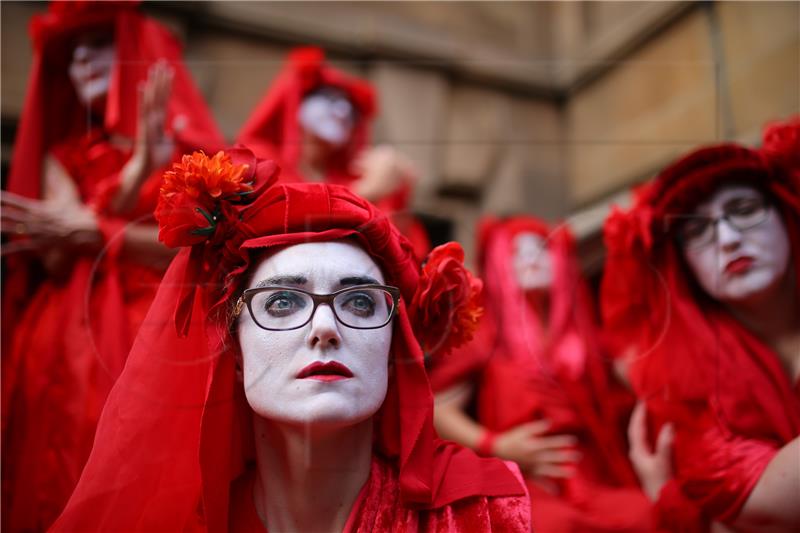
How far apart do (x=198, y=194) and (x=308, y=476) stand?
1.85 feet

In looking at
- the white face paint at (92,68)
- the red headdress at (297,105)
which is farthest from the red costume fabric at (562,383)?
the white face paint at (92,68)

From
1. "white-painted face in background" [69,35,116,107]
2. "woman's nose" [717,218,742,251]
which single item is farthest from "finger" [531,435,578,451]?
"white-painted face in background" [69,35,116,107]

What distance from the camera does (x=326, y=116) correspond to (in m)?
3.40

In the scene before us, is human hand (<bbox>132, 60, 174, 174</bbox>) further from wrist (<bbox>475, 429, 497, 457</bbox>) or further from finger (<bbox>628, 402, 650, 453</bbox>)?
finger (<bbox>628, 402, 650, 453</bbox>)

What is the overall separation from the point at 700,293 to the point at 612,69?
117 cm

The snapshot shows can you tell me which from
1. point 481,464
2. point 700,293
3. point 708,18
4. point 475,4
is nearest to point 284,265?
point 481,464

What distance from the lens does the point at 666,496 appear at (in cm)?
206

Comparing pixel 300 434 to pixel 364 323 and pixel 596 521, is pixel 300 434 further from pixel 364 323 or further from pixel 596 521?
pixel 596 521

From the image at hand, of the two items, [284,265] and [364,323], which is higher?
[284,265]

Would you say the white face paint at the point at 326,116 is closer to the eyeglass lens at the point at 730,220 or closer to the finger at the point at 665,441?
the eyeglass lens at the point at 730,220

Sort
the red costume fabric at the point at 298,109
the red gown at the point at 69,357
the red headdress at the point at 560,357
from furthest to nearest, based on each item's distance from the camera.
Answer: the red costume fabric at the point at 298,109 < the red headdress at the point at 560,357 < the red gown at the point at 69,357

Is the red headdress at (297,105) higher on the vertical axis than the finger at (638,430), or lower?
higher

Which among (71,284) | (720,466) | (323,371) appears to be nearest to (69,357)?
(71,284)

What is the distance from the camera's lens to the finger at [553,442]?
255cm
